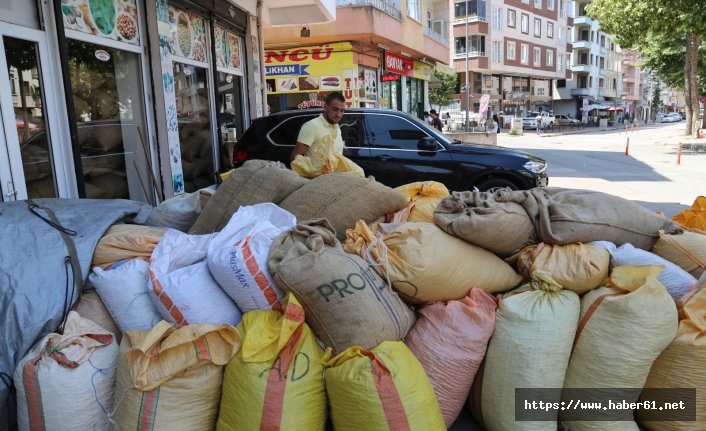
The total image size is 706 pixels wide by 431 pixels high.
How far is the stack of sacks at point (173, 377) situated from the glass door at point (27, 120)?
2.64 m

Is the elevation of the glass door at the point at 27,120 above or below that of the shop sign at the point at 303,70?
below

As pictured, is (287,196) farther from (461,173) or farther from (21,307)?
(461,173)

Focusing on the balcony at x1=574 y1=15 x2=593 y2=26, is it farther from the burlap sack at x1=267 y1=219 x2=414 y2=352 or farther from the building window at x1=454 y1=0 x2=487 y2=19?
the burlap sack at x1=267 y1=219 x2=414 y2=352

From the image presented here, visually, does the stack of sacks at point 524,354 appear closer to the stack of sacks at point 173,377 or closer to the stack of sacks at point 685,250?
the stack of sacks at point 685,250

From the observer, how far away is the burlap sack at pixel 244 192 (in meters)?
3.22

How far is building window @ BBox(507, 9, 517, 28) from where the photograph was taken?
41.9 metres

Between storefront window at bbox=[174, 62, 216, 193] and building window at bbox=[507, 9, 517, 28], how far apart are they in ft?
129

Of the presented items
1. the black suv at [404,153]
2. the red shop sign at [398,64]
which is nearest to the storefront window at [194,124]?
the black suv at [404,153]

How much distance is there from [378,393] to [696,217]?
2.55 metres

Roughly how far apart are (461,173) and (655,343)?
4814mm

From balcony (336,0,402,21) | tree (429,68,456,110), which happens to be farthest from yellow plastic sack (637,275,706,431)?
tree (429,68,456,110)

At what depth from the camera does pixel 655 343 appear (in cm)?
222

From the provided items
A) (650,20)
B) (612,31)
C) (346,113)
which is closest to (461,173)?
(346,113)

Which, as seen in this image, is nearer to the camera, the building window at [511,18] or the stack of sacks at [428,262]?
the stack of sacks at [428,262]
